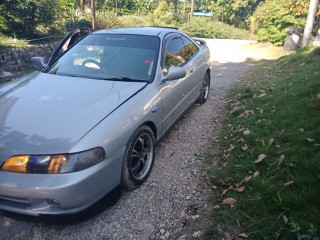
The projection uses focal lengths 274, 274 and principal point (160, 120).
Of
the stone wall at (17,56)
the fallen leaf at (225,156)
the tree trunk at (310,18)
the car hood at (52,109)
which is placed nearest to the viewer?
the car hood at (52,109)

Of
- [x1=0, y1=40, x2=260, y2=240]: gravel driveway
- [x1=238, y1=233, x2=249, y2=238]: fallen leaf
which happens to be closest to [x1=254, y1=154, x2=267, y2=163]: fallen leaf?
[x1=0, y1=40, x2=260, y2=240]: gravel driveway

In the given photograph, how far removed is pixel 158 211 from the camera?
8.96ft

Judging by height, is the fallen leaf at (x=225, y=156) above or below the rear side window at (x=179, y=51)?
below

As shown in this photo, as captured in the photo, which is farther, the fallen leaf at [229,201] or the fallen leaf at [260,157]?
the fallen leaf at [260,157]

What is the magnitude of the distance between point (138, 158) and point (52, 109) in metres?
1.04

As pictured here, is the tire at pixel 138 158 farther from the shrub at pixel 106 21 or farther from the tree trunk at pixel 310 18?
the shrub at pixel 106 21

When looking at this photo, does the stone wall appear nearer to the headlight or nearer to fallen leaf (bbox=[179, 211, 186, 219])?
the headlight

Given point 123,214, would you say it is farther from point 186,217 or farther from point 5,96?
point 5,96

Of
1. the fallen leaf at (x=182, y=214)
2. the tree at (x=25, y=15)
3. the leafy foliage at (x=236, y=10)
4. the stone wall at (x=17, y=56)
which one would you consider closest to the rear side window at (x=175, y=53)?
the fallen leaf at (x=182, y=214)

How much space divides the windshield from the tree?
5933mm

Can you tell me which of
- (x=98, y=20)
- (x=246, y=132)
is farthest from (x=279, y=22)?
(x=246, y=132)

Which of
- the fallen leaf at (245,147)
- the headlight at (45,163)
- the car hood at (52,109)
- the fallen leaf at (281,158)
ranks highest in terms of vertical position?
the car hood at (52,109)

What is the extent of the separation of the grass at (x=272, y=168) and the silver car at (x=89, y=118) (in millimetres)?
944

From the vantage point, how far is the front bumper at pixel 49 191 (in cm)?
212
